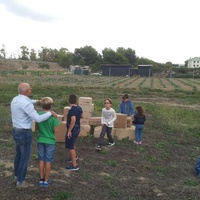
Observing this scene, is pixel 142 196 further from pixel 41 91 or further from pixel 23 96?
pixel 41 91

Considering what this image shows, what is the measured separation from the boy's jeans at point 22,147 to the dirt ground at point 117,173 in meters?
0.30

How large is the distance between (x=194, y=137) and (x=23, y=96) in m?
6.39

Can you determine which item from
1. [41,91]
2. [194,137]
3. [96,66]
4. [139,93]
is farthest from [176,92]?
[96,66]

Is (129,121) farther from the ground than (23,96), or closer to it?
closer to it

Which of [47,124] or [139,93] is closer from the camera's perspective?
[47,124]

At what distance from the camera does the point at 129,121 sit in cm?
805

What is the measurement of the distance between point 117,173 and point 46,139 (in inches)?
69.1

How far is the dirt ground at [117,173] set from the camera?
14.2 ft

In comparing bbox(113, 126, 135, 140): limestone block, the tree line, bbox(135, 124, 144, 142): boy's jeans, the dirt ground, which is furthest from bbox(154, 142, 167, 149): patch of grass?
the tree line


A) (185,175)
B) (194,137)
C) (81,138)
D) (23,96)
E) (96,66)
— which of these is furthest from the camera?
(96,66)

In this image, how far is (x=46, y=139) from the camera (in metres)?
4.37

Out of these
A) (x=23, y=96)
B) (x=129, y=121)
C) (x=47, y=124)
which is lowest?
(x=129, y=121)

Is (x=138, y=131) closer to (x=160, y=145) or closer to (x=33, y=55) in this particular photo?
(x=160, y=145)

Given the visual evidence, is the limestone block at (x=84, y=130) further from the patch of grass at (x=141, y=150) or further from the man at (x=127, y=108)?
the patch of grass at (x=141, y=150)
